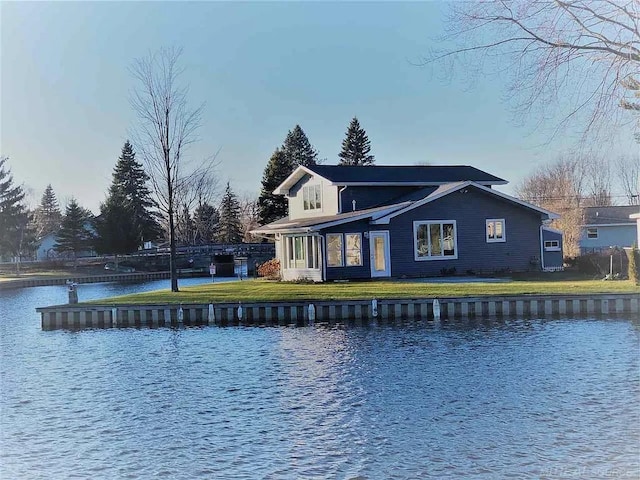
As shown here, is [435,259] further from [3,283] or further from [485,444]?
[3,283]

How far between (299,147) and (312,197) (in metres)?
39.2

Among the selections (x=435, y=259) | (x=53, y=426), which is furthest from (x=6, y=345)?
(x=435, y=259)

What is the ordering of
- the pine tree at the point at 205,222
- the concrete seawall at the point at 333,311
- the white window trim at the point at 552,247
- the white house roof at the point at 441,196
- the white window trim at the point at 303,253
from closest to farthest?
the concrete seawall at the point at 333,311 < the white house roof at the point at 441,196 < the white window trim at the point at 303,253 < the white window trim at the point at 552,247 < the pine tree at the point at 205,222

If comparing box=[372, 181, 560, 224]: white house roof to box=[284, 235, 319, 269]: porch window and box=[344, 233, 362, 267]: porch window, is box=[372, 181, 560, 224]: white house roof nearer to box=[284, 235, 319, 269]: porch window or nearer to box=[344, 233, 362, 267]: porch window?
box=[344, 233, 362, 267]: porch window

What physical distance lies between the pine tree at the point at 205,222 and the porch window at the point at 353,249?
2249 inches

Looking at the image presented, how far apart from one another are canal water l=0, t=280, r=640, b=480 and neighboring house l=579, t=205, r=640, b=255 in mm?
37747

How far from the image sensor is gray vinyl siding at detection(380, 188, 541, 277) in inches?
1177

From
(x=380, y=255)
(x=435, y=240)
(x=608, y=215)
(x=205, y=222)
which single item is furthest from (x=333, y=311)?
(x=205, y=222)

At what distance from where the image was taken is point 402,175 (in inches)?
1353

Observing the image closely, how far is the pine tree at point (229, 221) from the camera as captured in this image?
3297 inches

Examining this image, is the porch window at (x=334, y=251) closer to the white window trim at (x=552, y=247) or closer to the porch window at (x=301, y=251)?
the porch window at (x=301, y=251)

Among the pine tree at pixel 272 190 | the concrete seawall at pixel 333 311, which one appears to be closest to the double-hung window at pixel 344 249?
the concrete seawall at pixel 333 311

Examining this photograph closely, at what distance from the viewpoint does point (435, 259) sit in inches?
1194

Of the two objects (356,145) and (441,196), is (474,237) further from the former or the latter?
(356,145)
